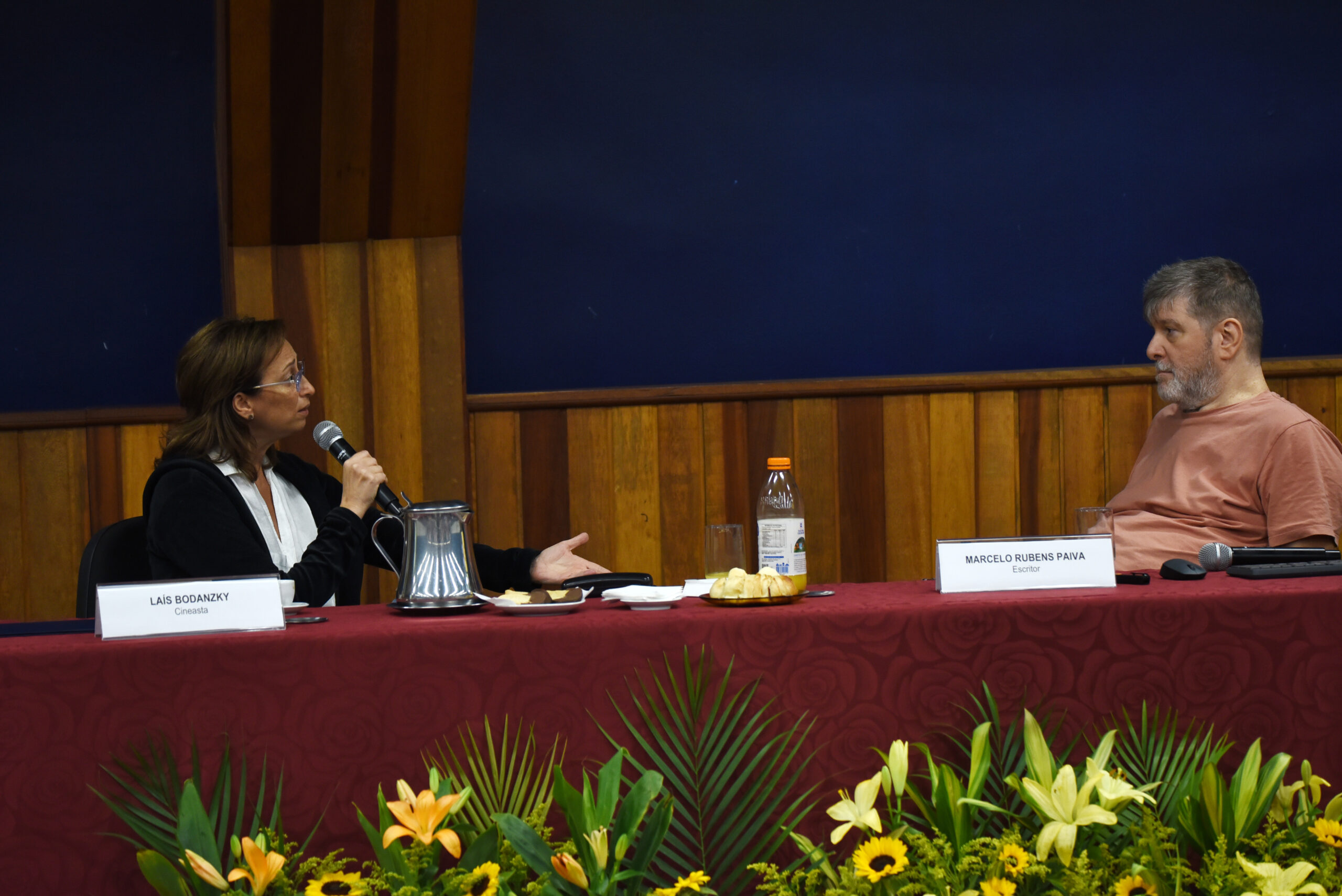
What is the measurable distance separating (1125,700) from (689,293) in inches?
73.0

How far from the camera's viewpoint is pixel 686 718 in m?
1.21

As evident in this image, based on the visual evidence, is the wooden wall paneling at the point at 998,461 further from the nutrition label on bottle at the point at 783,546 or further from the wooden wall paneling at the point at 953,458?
the nutrition label on bottle at the point at 783,546

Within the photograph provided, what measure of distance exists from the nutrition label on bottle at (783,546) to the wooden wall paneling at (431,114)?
133 centimetres

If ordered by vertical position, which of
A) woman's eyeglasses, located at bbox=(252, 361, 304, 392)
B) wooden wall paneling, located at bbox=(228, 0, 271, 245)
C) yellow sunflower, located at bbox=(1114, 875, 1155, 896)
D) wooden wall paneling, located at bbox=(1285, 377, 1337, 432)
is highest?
wooden wall paneling, located at bbox=(228, 0, 271, 245)

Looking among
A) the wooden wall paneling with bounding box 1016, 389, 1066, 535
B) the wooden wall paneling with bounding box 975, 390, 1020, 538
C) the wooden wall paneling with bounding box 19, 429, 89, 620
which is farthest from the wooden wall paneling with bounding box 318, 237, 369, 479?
the wooden wall paneling with bounding box 1016, 389, 1066, 535

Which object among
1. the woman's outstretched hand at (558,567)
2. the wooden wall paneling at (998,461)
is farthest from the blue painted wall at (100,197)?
the wooden wall paneling at (998,461)

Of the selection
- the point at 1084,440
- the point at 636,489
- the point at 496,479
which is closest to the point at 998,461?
the point at 1084,440

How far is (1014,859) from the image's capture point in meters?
1.09

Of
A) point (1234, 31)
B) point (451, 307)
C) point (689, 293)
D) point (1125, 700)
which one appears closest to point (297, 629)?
point (1125, 700)

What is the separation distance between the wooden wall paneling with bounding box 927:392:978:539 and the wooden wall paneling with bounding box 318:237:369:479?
134cm

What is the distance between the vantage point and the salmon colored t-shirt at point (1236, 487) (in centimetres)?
193

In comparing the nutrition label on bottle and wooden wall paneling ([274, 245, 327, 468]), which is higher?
wooden wall paneling ([274, 245, 327, 468])

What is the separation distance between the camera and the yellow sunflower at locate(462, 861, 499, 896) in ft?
3.55

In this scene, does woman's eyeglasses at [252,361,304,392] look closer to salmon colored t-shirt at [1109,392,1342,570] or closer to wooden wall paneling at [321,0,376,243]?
wooden wall paneling at [321,0,376,243]
